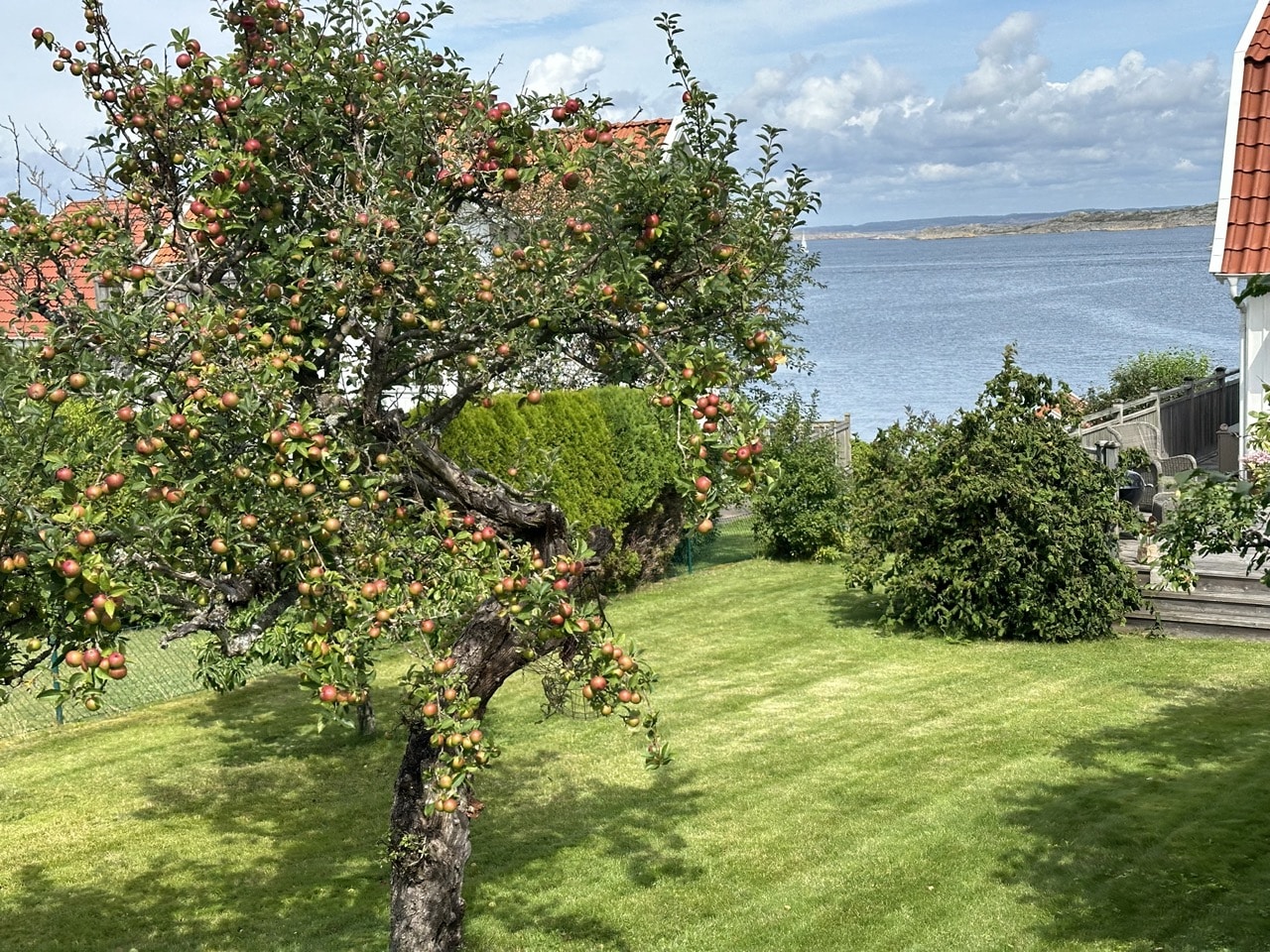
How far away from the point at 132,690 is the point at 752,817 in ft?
28.9

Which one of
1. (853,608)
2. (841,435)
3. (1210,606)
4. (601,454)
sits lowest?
(853,608)

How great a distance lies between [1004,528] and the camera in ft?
48.5

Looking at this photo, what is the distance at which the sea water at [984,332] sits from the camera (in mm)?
52781

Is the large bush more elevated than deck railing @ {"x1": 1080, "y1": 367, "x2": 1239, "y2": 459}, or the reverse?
deck railing @ {"x1": 1080, "y1": 367, "x2": 1239, "y2": 459}

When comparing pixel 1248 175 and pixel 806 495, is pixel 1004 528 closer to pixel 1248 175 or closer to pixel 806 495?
pixel 1248 175

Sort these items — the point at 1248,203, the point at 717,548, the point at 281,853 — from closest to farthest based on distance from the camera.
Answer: the point at 281,853, the point at 1248,203, the point at 717,548

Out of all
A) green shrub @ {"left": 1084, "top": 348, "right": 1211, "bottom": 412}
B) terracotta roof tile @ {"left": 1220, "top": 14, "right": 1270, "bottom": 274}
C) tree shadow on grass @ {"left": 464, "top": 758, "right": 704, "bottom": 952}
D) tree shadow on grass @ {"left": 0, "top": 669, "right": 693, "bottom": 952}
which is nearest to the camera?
tree shadow on grass @ {"left": 464, "top": 758, "right": 704, "bottom": 952}

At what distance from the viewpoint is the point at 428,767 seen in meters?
7.44

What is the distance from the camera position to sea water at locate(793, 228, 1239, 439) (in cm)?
5278

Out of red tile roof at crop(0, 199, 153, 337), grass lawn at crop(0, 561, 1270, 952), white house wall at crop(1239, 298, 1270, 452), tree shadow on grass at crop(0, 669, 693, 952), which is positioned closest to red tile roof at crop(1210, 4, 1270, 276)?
white house wall at crop(1239, 298, 1270, 452)

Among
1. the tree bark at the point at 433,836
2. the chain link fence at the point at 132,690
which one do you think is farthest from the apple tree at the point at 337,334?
the chain link fence at the point at 132,690

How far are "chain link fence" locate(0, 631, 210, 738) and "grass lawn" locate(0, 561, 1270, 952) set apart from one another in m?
0.42

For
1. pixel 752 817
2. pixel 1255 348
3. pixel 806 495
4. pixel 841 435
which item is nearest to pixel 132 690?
pixel 752 817

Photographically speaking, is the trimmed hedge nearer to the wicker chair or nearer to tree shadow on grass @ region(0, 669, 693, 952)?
tree shadow on grass @ region(0, 669, 693, 952)
